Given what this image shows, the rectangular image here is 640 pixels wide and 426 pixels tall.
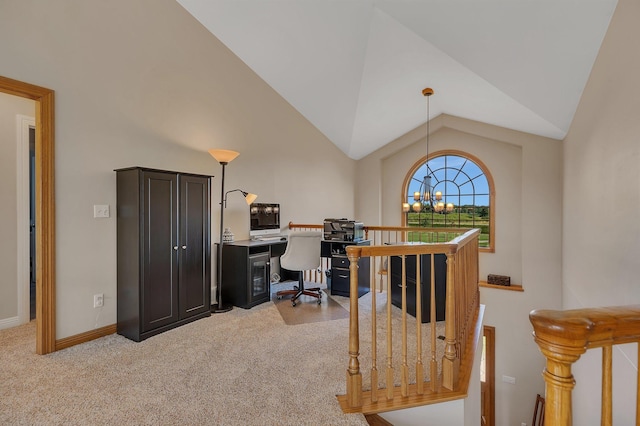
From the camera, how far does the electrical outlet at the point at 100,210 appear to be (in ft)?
9.70

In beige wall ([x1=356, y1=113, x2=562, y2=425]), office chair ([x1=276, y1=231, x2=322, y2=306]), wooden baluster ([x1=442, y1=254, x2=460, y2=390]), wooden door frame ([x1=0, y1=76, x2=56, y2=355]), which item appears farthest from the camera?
beige wall ([x1=356, y1=113, x2=562, y2=425])

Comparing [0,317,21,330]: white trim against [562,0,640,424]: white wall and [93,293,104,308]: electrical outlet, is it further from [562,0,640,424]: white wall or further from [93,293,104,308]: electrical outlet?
[562,0,640,424]: white wall

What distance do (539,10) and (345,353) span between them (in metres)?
3.40

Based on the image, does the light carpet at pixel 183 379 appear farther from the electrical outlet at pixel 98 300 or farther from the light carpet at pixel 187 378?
the electrical outlet at pixel 98 300

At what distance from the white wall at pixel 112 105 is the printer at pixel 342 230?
1.21 m

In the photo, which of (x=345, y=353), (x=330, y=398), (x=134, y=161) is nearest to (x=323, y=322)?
(x=345, y=353)

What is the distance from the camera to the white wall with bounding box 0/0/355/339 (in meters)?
2.71

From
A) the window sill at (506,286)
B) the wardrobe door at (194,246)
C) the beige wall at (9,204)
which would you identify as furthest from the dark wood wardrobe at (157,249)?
the window sill at (506,286)

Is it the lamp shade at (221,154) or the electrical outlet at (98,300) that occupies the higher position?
the lamp shade at (221,154)

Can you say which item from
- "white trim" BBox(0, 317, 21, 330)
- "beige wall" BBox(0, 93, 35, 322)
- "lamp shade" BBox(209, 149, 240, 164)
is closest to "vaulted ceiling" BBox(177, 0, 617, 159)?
"lamp shade" BBox(209, 149, 240, 164)

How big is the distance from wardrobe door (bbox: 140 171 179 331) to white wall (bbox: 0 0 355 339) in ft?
1.35

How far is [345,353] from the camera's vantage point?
8.82ft

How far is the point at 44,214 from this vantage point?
2.62 meters

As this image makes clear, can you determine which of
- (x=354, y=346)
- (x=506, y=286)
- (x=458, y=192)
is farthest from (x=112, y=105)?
(x=506, y=286)
